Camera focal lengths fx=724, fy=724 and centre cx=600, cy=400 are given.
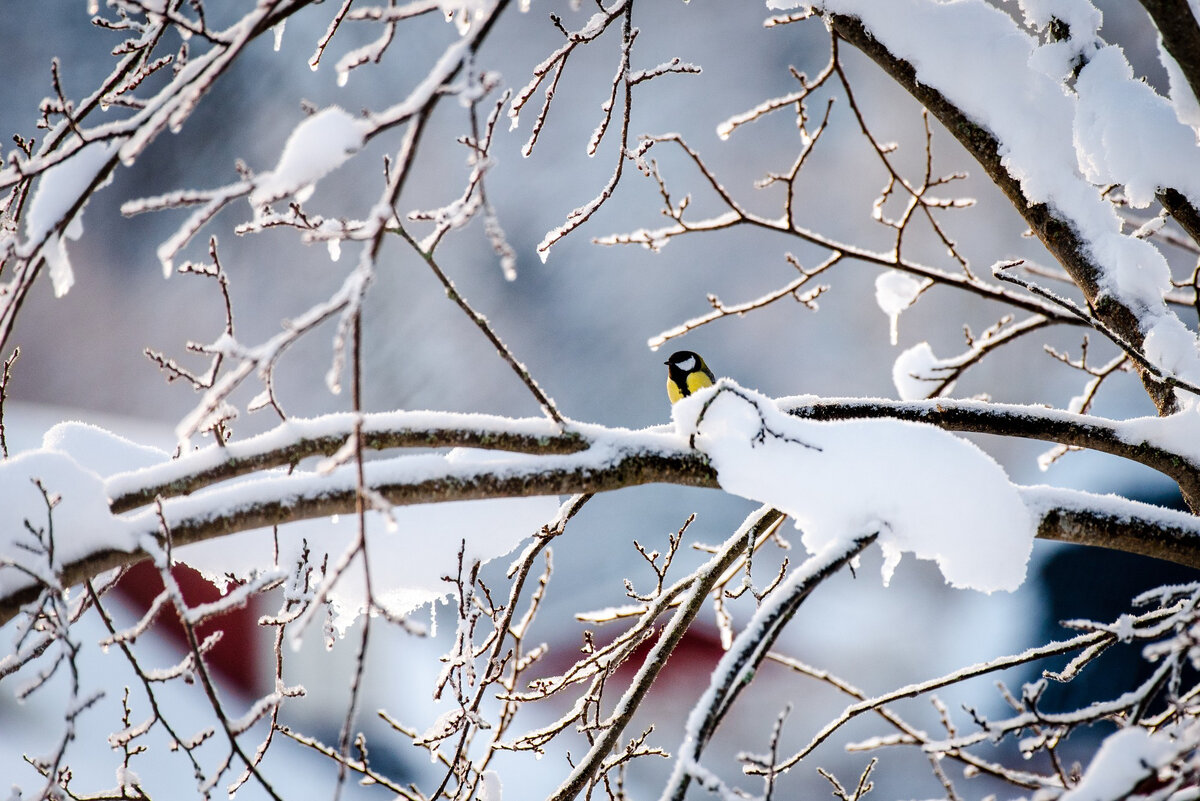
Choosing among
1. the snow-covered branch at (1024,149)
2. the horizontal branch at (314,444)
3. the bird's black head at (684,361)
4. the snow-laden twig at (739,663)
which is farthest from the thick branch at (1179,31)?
the bird's black head at (684,361)

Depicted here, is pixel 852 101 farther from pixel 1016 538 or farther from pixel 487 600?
pixel 487 600

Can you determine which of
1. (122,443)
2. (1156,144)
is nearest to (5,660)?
(122,443)

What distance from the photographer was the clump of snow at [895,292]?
9.40 feet

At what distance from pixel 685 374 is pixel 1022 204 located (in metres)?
3.12

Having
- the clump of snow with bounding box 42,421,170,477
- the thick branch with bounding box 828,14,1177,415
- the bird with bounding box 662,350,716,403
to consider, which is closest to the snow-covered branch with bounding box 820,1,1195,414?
the thick branch with bounding box 828,14,1177,415

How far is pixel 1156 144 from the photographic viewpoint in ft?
6.73

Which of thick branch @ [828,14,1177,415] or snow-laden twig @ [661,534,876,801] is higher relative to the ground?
thick branch @ [828,14,1177,415]

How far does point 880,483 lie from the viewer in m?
1.55

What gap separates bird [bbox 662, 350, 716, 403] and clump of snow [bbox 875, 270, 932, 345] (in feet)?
7.63

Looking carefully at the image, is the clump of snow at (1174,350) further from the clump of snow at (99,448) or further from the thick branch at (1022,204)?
the clump of snow at (99,448)

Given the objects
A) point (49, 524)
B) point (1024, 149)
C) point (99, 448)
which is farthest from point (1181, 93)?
point (99, 448)

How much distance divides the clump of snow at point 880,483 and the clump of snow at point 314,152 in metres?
0.91

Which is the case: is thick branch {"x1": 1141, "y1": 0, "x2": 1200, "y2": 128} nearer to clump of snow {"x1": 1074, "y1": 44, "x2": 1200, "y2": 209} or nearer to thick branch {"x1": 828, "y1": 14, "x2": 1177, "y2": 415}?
clump of snow {"x1": 1074, "y1": 44, "x2": 1200, "y2": 209}

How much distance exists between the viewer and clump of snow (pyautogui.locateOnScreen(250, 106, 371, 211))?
0.96 meters
